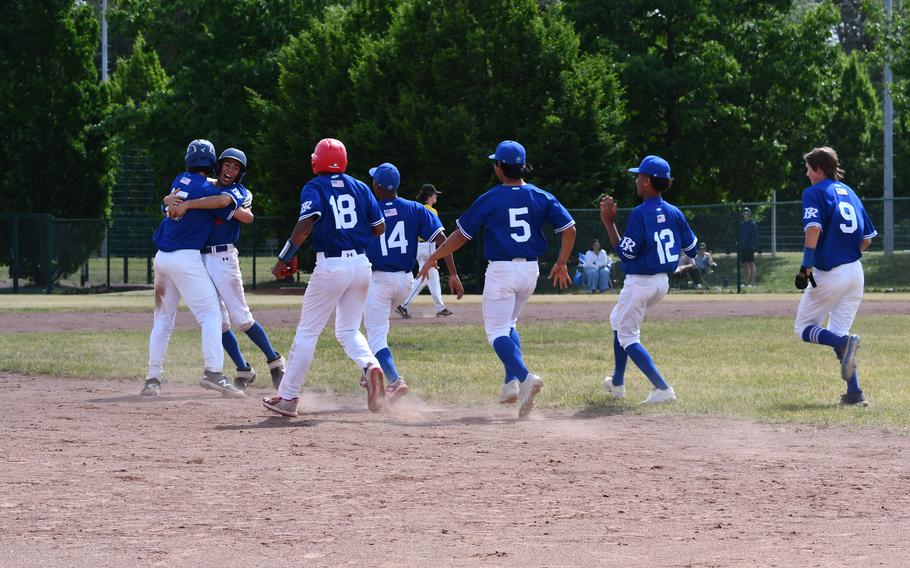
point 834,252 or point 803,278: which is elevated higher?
point 834,252

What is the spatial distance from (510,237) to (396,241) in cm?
148

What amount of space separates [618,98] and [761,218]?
200 inches

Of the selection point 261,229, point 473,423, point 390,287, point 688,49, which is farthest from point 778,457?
point 688,49

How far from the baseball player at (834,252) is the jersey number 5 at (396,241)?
3.32m

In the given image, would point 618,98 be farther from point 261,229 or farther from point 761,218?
point 261,229

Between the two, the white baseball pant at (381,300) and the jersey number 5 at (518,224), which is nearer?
the jersey number 5 at (518,224)

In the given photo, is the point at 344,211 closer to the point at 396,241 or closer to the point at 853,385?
the point at 396,241

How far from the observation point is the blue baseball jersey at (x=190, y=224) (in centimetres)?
1095

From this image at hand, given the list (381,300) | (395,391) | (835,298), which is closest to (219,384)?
(381,300)

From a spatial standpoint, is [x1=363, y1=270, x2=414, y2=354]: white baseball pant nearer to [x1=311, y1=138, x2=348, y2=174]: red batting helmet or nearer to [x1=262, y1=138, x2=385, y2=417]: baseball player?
[x1=262, y1=138, x2=385, y2=417]: baseball player

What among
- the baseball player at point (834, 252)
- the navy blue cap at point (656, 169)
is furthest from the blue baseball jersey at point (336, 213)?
the baseball player at point (834, 252)

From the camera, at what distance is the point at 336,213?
956 cm

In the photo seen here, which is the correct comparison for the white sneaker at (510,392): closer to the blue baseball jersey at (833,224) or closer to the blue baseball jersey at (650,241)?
the blue baseball jersey at (650,241)

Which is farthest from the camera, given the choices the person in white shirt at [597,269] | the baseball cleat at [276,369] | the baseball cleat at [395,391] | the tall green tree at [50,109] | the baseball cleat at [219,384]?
the tall green tree at [50,109]
